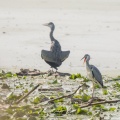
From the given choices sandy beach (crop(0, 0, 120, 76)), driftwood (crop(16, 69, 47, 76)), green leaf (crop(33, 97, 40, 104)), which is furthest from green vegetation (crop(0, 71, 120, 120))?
sandy beach (crop(0, 0, 120, 76))

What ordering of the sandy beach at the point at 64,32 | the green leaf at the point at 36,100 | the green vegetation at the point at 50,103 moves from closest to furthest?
the green vegetation at the point at 50,103 < the green leaf at the point at 36,100 < the sandy beach at the point at 64,32

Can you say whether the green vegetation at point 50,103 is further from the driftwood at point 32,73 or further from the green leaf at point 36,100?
the driftwood at point 32,73

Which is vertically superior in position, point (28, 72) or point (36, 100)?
point (28, 72)

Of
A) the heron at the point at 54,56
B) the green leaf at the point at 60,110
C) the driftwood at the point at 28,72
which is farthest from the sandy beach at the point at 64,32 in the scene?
the green leaf at the point at 60,110

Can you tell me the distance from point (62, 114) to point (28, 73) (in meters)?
4.18

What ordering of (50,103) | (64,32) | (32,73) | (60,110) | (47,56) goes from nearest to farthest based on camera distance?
(60,110) → (50,103) → (32,73) → (47,56) → (64,32)

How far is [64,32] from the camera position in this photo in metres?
23.3

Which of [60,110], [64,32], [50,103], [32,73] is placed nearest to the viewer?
[60,110]

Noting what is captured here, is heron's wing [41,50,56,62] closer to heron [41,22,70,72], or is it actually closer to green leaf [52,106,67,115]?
heron [41,22,70,72]

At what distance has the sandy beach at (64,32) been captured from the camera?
59.9ft

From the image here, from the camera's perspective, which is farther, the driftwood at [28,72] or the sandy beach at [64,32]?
the sandy beach at [64,32]

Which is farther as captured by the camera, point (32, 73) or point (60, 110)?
point (32, 73)

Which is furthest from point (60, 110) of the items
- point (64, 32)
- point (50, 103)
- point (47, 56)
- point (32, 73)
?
point (64, 32)

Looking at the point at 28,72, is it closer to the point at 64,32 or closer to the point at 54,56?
the point at 54,56
